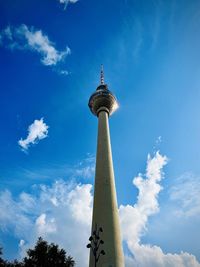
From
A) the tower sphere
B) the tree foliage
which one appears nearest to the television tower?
the tower sphere

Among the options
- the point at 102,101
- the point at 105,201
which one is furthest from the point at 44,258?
the point at 102,101

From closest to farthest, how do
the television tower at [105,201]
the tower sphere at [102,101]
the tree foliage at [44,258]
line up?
the television tower at [105,201] → the tree foliage at [44,258] → the tower sphere at [102,101]

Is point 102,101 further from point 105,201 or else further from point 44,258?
point 44,258

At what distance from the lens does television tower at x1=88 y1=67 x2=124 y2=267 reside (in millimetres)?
30952

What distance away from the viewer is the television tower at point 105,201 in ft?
102

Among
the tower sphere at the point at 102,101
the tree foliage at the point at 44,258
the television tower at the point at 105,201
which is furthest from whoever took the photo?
the tower sphere at the point at 102,101

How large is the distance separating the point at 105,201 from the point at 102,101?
2568cm

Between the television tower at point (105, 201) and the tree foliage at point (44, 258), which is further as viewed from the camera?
the tree foliage at point (44, 258)

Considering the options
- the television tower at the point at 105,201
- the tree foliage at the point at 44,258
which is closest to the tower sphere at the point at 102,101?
the television tower at the point at 105,201

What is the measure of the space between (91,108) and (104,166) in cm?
2000

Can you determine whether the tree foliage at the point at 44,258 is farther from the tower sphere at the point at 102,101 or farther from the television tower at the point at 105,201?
the tower sphere at the point at 102,101

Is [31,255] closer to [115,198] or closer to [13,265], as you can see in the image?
[13,265]

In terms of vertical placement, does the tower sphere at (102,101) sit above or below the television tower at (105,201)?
above

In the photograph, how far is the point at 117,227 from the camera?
112 ft
